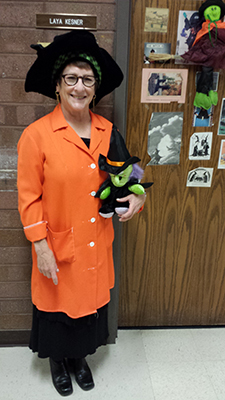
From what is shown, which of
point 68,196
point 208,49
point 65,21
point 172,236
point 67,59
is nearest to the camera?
point 67,59

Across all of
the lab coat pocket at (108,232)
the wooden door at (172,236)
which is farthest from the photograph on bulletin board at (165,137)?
the lab coat pocket at (108,232)

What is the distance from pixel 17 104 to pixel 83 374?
4.71ft

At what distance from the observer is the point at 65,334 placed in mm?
1603

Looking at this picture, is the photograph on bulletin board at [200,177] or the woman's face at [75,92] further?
the photograph on bulletin board at [200,177]

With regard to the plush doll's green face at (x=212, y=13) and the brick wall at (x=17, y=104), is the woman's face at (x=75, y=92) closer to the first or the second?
the brick wall at (x=17, y=104)

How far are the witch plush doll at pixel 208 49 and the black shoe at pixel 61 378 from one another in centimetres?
158

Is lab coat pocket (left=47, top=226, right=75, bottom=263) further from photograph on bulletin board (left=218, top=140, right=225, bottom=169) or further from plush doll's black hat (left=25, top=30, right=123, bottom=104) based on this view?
photograph on bulletin board (left=218, top=140, right=225, bottom=169)

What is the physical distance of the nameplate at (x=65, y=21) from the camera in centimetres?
151

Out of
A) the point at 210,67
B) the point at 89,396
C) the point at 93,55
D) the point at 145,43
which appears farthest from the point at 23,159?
the point at 89,396

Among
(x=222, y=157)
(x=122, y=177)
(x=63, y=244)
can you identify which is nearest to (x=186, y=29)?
(x=222, y=157)

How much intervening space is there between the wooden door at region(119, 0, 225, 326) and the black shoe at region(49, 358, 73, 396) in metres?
0.56

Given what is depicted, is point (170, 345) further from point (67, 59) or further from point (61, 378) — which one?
point (67, 59)

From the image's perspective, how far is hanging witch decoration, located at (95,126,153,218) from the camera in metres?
1.40

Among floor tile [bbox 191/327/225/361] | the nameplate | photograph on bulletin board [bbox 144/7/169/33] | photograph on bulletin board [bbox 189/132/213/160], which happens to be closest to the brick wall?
the nameplate
